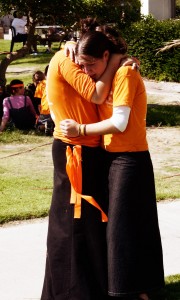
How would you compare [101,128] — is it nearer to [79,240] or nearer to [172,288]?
[79,240]

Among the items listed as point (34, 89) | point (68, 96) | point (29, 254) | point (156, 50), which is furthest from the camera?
point (156, 50)

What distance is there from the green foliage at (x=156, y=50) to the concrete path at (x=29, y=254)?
1093cm

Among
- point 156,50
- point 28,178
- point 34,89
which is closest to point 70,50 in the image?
point 28,178

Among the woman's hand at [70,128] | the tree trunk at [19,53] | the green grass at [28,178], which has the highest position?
the tree trunk at [19,53]

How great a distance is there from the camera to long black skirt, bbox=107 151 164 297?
4.20 meters

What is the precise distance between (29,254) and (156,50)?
12.4 meters

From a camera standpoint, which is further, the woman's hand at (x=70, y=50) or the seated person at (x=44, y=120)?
the seated person at (x=44, y=120)

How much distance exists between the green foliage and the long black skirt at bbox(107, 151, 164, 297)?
1313 centimetres

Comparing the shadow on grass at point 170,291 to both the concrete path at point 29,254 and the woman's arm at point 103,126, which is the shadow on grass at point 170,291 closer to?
the concrete path at point 29,254

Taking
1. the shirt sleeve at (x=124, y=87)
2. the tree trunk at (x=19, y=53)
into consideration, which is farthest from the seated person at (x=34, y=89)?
the shirt sleeve at (x=124, y=87)

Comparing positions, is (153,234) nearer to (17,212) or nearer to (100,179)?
(100,179)

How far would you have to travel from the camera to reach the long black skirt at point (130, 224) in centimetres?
420

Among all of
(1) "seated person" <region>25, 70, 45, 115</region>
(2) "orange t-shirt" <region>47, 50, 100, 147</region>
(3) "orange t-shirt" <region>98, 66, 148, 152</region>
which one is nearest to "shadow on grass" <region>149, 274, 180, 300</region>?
(3) "orange t-shirt" <region>98, 66, 148, 152</region>

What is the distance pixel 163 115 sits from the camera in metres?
12.9
